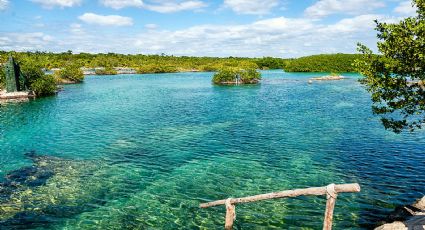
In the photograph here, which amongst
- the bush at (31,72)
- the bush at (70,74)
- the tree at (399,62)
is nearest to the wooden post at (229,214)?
the tree at (399,62)

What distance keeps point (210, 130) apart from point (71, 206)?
25845 mm

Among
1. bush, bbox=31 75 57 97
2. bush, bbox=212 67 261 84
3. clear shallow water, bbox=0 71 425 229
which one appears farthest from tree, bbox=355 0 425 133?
bush, bbox=212 67 261 84

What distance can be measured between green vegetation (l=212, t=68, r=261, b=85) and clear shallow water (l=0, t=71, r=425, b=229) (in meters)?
65.6

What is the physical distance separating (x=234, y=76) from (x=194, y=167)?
95.4m

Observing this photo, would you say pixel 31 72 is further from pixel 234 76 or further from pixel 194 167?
pixel 194 167

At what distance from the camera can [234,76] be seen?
4870 inches

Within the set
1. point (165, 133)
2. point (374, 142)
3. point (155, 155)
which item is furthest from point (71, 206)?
point (374, 142)

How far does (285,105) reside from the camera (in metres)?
71.1

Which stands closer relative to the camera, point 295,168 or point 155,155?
point 295,168

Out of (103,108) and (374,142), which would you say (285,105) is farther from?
(103,108)

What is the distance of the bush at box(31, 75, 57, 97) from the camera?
87925 mm

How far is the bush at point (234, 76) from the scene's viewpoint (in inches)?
4843

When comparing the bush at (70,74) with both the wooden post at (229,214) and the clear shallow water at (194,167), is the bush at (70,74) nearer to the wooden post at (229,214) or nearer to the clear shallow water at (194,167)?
the clear shallow water at (194,167)

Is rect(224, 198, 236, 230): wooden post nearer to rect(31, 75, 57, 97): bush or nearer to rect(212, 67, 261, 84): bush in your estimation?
rect(31, 75, 57, 97): bush
